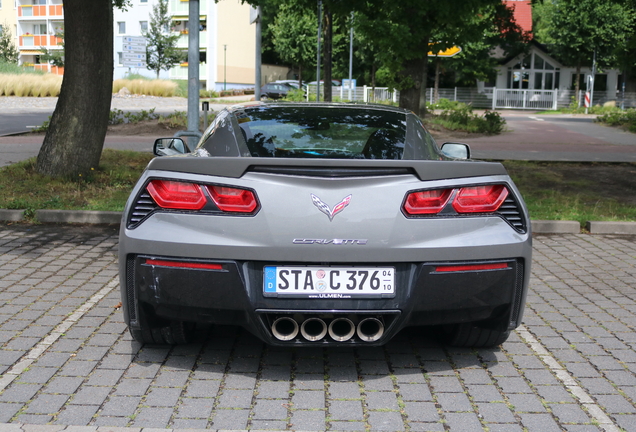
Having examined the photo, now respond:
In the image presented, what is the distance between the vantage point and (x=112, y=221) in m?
8.63

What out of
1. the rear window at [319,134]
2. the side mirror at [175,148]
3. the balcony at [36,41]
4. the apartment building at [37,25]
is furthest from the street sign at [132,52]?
the rear window at [319,134]

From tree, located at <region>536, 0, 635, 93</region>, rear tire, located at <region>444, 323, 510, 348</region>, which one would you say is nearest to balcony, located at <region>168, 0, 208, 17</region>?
tree, located at <region>536, 0, 635, 93</region>

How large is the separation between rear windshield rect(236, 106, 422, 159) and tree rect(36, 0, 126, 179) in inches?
240

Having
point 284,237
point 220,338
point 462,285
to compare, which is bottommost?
point 220,338

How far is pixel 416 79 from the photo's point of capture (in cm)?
1659

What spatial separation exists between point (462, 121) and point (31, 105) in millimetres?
18271

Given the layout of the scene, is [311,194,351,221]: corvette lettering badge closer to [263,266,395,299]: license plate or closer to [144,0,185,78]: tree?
[263,266,395,299]: license plate

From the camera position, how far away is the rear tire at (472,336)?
4.42 meters

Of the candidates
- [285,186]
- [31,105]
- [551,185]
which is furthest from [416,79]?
[31,105]

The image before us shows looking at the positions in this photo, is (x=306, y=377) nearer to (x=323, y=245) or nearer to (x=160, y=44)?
(x=323, y=245)

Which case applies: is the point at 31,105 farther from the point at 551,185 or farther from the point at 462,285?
the point at 462,285

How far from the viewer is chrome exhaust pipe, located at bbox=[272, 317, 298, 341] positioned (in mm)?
3881

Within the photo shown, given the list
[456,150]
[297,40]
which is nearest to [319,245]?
[456,150]

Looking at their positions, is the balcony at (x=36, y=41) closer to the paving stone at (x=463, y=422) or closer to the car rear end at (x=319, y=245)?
the car rear end at (x=319, y=245)
